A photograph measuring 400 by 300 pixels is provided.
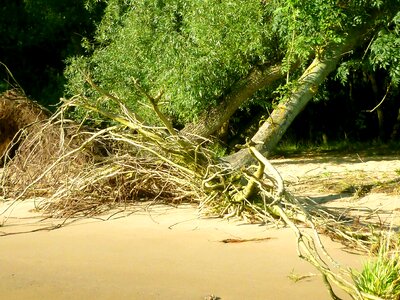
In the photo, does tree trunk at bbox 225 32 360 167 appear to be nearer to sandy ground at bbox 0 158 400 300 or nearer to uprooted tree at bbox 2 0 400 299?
uprooted tree at bbox 2 0 400 299

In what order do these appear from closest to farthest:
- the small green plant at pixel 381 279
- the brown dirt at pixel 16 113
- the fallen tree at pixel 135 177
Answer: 1. the small green plant at pixel 381 279
2. the fallen tree at pixel 135 177
3. the brown dirt at pixel 16 113

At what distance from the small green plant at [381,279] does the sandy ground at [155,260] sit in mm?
538

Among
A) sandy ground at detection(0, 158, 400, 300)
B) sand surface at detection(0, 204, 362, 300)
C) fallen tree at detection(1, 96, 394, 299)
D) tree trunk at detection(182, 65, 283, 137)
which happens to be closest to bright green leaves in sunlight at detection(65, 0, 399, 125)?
tree trunk at detection(182, 65, 283, 137)

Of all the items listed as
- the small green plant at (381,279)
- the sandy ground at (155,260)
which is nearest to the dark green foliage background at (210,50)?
the sandy ground at (155,260)

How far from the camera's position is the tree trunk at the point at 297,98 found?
1244 cm

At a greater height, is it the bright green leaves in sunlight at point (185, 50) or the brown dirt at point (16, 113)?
the bright green leaves in sunlight at point (185, 50)

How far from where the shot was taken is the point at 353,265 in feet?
24.4

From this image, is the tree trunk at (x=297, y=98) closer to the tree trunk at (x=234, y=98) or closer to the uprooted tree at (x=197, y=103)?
the uprooted tree at (x=197, y=103)

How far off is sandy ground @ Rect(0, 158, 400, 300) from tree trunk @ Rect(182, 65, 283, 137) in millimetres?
4372

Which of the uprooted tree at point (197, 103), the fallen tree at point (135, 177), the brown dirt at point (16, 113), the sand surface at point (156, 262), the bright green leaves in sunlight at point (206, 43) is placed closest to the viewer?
the sand surface at point (156, 262)

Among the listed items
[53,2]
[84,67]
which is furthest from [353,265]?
[53,2]

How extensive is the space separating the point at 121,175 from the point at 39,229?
1874mm

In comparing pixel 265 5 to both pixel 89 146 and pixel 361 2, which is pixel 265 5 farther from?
pixel 89 146

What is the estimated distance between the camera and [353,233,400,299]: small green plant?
226 inches
